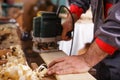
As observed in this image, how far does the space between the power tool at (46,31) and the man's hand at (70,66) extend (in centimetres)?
33

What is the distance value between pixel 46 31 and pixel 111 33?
473 mm

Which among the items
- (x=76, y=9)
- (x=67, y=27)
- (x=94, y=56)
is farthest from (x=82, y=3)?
(x=94, y=56)

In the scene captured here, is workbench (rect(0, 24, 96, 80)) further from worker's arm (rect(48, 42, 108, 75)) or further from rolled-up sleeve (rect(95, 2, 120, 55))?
rolled-up sleeve (rect(95, 2, 120, 55))

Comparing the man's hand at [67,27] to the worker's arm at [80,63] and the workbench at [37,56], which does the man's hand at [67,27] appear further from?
the worker's arm at [80,63]

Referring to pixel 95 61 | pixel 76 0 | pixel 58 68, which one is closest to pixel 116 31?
pixel 95 61

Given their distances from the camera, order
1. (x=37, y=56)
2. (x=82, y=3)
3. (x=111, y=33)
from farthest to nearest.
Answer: (x=82, y=3) → (x=37, y=56) → (x=111, y=33)

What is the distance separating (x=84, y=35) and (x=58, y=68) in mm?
1630

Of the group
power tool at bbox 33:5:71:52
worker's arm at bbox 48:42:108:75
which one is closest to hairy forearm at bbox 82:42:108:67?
worker's arm at bbox 48:42:108:75

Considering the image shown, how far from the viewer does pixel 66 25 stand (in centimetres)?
154

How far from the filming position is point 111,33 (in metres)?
1.03

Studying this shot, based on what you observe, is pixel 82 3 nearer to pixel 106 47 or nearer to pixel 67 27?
pixel 67 27

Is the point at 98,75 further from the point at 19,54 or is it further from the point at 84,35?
the point at 84,35

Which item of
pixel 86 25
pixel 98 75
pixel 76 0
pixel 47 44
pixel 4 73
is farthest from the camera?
pixel 86 25

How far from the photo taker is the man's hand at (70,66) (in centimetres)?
108
